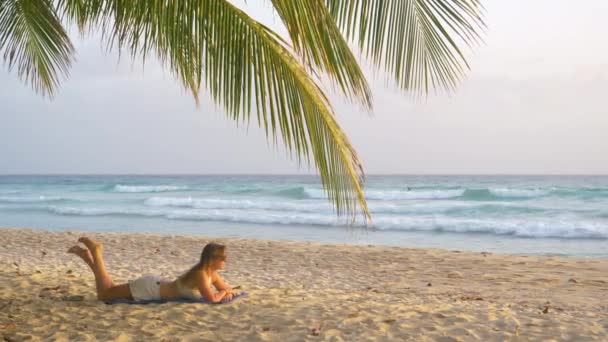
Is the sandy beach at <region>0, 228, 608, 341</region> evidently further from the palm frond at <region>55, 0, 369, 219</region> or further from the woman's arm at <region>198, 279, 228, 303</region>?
the palm frond at <region>55, 0, 369, 219</region>

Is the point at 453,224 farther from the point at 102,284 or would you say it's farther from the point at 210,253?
the point at 102,284

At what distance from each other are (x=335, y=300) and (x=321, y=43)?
3519mm

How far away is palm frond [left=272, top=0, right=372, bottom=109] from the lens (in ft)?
9.70

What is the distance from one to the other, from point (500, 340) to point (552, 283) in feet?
13.8

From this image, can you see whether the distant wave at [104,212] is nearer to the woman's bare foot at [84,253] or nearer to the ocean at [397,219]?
the ocean at [397,219]

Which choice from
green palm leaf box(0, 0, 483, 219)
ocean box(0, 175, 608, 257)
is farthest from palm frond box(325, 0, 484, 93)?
ocean box(0, 175, 608, 257)

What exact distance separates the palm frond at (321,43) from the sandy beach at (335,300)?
2212 millimetres

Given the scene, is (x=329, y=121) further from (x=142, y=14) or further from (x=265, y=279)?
(x=265, y=279)

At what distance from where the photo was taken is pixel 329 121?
3342 millimetres

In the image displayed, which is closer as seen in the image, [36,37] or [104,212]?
[36,37]

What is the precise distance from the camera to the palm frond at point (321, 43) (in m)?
2.96

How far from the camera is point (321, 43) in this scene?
3.04 m

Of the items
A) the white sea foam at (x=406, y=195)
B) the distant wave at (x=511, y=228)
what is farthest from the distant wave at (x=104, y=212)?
the distant wave at (x=511, y=228)

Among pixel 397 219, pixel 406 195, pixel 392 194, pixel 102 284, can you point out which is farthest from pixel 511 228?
pixel 406 195
